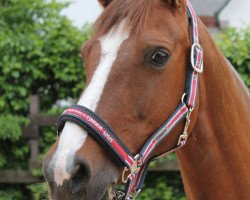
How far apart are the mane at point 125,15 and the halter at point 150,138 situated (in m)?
0.28

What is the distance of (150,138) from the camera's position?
2490 millimetres

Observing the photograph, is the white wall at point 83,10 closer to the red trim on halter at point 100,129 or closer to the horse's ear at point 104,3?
the horse's ear at point 104,3

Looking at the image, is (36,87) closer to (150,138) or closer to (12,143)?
(12,143)

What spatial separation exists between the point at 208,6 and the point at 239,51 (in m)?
3.87

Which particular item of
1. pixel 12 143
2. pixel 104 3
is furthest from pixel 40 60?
pixel 104 3

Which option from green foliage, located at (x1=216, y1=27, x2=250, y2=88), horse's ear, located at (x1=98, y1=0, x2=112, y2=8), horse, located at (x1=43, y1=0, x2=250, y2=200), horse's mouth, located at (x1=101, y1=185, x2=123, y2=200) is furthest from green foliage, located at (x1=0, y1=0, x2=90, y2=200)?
horse's mouth, located at (x1=101, y1=185, x2=123, y2=200)

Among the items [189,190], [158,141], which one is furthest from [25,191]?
[158,141]

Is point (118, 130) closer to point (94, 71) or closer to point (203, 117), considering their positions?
point (94, 71)

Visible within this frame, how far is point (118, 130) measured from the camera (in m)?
2.39

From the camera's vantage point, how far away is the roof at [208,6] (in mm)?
8727

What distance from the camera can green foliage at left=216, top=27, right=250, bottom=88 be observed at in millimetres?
5254

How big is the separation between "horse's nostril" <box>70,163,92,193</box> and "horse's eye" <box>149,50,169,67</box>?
1.83 ft

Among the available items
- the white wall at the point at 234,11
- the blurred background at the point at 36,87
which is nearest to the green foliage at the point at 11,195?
the blurred background at the point at 36,87

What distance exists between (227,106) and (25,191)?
355 centimetres
